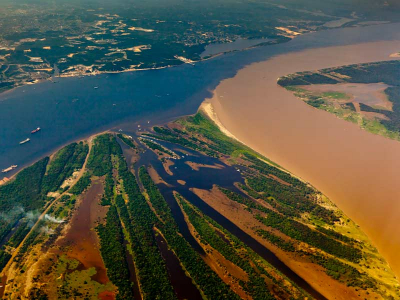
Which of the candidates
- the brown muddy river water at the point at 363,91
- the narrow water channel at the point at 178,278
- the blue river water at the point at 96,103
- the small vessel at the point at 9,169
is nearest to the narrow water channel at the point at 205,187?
the narrow water channel at the point at 178,278

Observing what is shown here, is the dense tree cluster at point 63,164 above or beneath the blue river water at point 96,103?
beneath

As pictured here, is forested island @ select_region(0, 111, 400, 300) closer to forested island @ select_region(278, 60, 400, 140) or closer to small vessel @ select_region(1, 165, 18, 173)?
small vessel @ select_region(1, 165, 18, 173)

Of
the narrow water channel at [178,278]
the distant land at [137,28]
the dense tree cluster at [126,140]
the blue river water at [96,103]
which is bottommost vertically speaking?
the narrow water channel at [178,278]

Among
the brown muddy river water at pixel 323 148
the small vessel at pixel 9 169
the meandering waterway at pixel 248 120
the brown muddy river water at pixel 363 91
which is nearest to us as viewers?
the brown muddy river water at pixel 323 148

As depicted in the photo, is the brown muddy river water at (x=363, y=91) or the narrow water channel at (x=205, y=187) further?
the brown muddy river water at (x=363, y=91)

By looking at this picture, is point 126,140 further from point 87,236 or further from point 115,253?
point 115,253

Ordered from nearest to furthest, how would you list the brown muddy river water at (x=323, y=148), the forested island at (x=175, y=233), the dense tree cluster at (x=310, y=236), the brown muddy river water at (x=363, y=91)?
1. the forested island at (x=175, y=233)
2. the dense tree cluster at (x=310, y=236)
3. the brown muddy river water at (x=323, y=148)
4. the brown muddy river water at (x=363, y=91)

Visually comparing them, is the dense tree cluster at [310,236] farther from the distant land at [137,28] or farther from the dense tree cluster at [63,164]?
the distant land at [137,28]

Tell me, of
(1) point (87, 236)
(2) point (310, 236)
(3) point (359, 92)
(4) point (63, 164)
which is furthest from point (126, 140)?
(3) point (359, 92)
